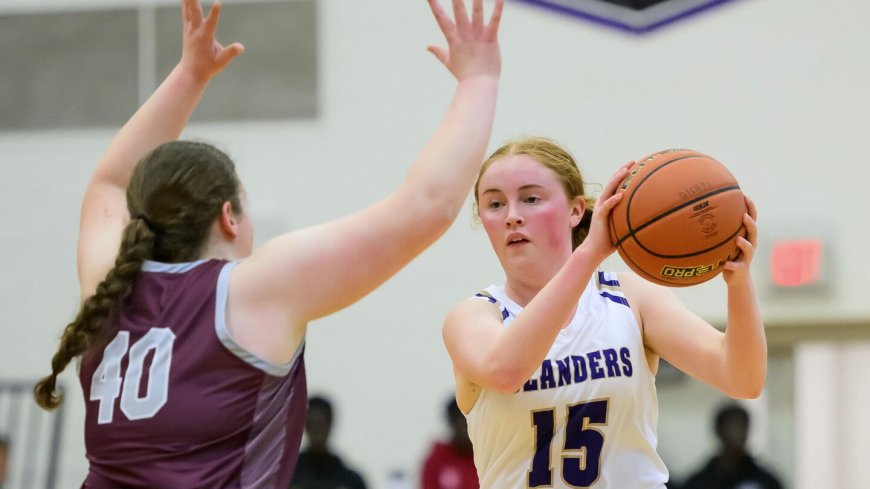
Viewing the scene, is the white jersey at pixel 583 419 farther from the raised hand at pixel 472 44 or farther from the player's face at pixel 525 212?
the raised hand at pixel 472 44

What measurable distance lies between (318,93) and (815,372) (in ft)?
14.0

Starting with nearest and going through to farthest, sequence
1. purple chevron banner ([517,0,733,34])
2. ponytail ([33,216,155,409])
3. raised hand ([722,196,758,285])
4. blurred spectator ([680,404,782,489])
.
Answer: ponytail ([33,216,155,409]), raised hand ([722,196,758,285]), blurred spectator ([680,404,782,489]), purple chevron banner ([517,0,733,34])

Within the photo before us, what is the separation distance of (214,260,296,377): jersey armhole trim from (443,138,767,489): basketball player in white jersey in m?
0.68

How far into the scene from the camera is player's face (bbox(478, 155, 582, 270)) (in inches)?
127

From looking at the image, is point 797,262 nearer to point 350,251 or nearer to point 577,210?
point 577,210

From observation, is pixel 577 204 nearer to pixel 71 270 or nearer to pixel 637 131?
pixel 637 131

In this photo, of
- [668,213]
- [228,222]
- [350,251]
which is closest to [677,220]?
[668,213]

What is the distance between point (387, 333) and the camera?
873 centimetres

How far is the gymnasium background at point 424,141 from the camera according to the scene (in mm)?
8164

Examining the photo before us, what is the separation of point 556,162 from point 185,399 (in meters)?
1.49

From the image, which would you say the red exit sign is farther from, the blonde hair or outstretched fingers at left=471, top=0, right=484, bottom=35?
outstretched fingers at left=471, top=0, right=484, bottom=35

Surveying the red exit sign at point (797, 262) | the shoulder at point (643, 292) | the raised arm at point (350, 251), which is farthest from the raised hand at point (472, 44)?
the red exit sign at point (797, 262)

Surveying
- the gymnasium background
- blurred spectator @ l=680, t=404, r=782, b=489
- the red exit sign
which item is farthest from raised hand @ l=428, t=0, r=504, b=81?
the red exit sign

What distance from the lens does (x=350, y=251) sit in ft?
7.22
